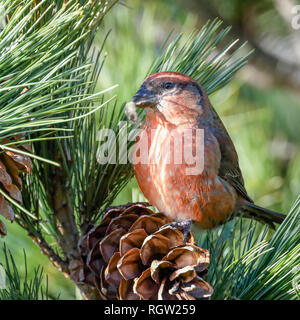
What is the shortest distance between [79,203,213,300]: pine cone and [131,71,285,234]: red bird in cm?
13

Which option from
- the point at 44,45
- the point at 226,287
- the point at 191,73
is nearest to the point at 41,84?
the point at 44,45

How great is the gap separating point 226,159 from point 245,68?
126 centimetres

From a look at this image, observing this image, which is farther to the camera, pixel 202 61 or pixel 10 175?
pixel 202 61

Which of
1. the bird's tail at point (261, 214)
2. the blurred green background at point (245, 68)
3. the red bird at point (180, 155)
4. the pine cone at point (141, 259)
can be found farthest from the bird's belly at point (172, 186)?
the blurred green background at point (245, 68)

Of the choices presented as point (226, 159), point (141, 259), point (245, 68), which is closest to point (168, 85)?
point (226, 159)

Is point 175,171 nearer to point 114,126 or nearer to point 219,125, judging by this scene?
point 114,126

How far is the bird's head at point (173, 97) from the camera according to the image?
1.55 metres

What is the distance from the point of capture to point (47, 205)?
4.97 ft

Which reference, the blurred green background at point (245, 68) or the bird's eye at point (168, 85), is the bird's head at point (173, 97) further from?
the blurred green background at point (245, 68)

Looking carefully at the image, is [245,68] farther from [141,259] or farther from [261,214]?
[141,259]

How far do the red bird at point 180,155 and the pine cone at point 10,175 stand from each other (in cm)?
39

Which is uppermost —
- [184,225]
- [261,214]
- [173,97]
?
[173,97]

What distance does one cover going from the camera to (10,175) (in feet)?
4.10

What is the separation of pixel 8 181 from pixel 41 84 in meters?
0.21
